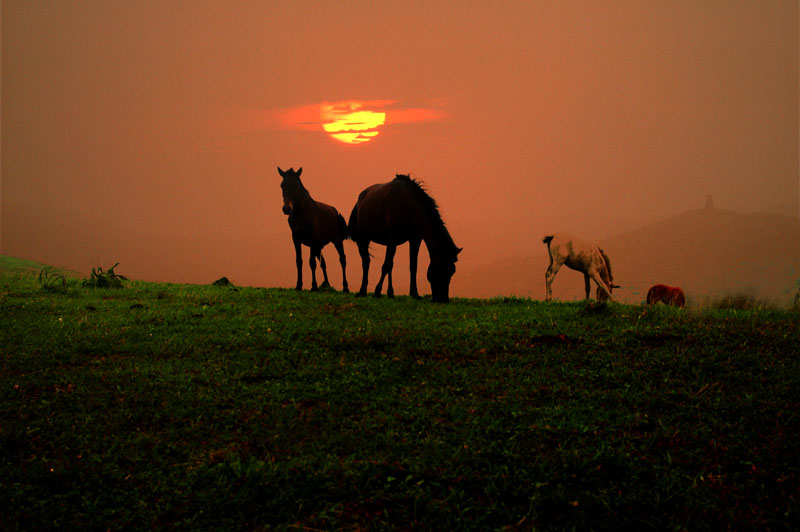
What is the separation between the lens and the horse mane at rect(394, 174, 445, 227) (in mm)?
15172

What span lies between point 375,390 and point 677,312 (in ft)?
26.5

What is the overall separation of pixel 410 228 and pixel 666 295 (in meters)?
9.17

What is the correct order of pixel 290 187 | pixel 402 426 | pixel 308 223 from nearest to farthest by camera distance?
1. pixel 402 426
2. pixel 290 187
3. pixel 308 223

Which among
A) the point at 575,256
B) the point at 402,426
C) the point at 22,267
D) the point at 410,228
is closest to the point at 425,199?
the point at 410,228

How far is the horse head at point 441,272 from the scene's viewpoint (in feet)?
49.1

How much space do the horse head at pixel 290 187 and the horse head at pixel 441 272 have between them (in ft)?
15.4

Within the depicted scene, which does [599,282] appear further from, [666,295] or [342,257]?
[342,257]

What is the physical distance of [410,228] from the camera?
1552 centimetres

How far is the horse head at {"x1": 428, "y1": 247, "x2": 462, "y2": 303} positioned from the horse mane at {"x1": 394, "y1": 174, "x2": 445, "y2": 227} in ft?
2.71

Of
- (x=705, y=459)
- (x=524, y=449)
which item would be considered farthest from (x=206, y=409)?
(x=705, y=459)

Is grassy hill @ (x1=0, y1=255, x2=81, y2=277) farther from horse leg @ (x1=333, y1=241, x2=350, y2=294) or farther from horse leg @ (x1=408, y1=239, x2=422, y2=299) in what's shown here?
horse leg @ (x1=408, y1=239, x2=422, y2=299)

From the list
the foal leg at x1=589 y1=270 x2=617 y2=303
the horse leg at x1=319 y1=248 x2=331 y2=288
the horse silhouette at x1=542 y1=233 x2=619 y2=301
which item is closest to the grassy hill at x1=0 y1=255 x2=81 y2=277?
the horse leg at x1=319 y1=248 x2=331 y2=288

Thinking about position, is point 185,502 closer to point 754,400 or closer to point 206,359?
point 206,359

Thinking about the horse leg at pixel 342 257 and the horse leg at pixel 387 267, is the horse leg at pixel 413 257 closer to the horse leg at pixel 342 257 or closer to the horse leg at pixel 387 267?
the horse leg at pixel 387 267
